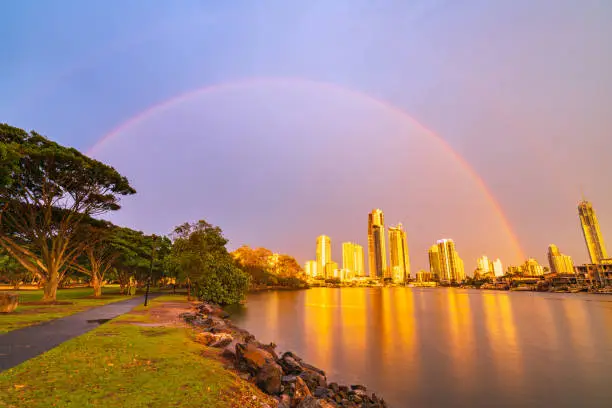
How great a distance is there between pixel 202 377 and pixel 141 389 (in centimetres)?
252

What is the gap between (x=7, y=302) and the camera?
25719 millimetres

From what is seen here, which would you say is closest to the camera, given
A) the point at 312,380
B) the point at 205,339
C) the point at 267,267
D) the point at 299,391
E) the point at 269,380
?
the point at 269,380

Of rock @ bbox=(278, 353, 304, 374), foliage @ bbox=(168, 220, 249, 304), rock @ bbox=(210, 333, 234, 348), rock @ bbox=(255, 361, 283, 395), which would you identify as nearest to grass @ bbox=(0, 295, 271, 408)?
rock @ bbox=(255, 361, 283, 395)

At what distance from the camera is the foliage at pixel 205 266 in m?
55.8

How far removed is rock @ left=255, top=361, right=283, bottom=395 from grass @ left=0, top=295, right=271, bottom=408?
2.83 ft

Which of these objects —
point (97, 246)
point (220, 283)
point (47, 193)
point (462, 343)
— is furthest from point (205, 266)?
point (462, 343)

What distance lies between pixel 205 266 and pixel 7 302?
3134 cm

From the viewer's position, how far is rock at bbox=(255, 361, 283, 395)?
1334cm

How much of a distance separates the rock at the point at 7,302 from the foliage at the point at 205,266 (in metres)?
27.4

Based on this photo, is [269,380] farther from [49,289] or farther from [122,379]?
[49,289]

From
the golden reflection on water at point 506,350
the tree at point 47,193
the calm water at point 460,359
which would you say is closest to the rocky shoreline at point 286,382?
the calm water at point 460,359

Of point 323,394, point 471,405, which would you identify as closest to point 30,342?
point 323,394

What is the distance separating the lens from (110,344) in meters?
15.2

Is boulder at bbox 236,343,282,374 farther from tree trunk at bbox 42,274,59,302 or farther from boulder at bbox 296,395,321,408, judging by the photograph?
tree trunk at bbox 42,274,59,302
